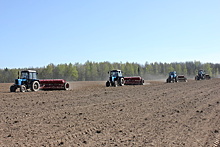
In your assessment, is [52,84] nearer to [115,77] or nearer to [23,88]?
[23,88]

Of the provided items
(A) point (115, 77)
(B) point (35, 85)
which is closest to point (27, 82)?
(B) point (35, 85)

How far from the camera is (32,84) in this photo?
23891mm

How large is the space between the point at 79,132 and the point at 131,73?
127 metres

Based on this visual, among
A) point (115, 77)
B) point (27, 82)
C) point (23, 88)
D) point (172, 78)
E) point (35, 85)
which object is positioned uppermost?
point (115, 77)

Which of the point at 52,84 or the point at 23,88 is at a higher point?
the point at 52,84

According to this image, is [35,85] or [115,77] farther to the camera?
[115,77]

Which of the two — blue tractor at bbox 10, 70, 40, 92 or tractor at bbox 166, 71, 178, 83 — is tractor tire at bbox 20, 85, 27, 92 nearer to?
blue tractor at bbox 10, 70, 40, 92

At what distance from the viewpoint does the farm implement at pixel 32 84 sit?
2352 centimetres

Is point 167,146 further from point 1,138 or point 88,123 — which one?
point 1,138

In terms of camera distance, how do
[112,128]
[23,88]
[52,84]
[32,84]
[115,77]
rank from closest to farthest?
[112,128]
[23,88]
[32,84]
[52,84]
[115,77]

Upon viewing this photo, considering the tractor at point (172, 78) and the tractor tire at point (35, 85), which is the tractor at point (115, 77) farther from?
the tractor at point (172, 78)

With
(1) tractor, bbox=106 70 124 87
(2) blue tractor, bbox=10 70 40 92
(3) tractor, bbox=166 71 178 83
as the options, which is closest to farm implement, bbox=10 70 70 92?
(2) blue tractor, bbox=10 70 40 92

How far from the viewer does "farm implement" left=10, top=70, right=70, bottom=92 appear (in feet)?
77.2

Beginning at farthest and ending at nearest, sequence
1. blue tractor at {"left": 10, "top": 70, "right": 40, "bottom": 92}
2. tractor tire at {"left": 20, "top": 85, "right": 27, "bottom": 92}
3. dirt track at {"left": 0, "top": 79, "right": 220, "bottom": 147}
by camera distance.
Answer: blue tractor at {"left": 10, "top": 70, "right": 40, "bottom": 92}, tractor tire at {"left": 20, "top": 85, "right": 27, "bottom": 92}, dirt track at {"left": 0, "top": 79, "right": 220, "bottom": 147}
